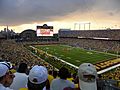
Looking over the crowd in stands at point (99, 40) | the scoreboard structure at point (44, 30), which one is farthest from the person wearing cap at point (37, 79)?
the scoreboard structure at point (44, 30)

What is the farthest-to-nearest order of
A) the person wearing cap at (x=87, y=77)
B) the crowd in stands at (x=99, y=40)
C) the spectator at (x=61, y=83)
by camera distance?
the crowd in stands at (x=99, y=40)
the spectator at (x=61, y=83)
the person wearing cap at (x=87, y=77)

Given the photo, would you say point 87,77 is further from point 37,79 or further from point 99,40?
point 99,40

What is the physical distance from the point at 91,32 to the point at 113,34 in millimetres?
18480

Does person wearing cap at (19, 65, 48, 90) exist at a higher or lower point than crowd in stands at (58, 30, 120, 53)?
higher

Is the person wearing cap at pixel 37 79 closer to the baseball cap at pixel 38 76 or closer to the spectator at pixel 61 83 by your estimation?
the baseball cap at pixel 38 76

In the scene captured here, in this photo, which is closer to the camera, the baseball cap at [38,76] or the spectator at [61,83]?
the baseball cap at [38,76]

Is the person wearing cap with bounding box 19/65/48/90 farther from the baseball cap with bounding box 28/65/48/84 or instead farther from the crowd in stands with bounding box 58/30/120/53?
the crowd in stands with bounding box 58/30/120/53

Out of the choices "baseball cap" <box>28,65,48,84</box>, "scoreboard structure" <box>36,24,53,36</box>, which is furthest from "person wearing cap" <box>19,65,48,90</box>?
"scoreboard structure" <box>36,24,53,36</box>

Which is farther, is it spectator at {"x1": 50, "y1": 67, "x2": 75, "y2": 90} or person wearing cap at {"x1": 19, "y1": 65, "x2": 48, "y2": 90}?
spectator at {"x1": 50, "y1": 67, "x2": 75, "y2": 90}

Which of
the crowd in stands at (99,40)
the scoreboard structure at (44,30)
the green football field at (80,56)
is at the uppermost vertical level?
the scoreboard structure at (44,30)

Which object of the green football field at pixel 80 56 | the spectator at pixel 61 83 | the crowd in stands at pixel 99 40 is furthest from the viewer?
the crowd in stands at pixel 99 40

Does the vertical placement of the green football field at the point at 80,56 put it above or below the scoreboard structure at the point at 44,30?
below

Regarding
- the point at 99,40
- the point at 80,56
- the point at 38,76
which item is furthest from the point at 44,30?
the point at 38,76

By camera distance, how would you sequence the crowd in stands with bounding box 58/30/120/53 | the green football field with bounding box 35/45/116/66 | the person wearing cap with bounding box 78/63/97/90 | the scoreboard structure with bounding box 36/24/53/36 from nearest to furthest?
the person wearing cap with bounding box 78/63/97/90 → the green football field with bounding box 35/45/116/66 → the crowd in stands with bounding box 58/30/120/53 → the scoreboard structure with bounding box 36/24/53/36
